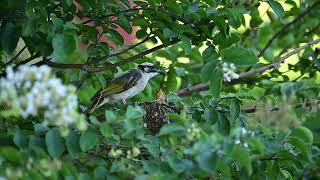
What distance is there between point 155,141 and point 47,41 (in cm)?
55

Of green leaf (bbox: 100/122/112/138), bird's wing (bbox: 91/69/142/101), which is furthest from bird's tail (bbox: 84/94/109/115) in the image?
green leaf (bbox: 100/122/112/138)

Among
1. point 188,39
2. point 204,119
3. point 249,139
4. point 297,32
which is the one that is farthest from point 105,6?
point 297,32

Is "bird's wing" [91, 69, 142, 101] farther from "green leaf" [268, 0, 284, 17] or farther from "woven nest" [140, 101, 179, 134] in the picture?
"green leaf" [268, 0, 284, 17]

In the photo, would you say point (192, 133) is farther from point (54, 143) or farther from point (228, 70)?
point (228, 70)

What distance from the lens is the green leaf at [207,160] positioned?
2006 millimetres

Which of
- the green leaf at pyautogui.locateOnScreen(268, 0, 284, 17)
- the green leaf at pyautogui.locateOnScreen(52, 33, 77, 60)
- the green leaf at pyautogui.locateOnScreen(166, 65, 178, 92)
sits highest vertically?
the green leaf at pyautogui.locateOnScreen(52, 33, 77, 60)

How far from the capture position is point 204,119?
10.4ft

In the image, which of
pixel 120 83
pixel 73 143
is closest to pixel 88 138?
pixel 73 143

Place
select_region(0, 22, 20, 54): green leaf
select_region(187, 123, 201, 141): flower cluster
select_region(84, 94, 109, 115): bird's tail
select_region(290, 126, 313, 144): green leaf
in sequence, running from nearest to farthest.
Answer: select_region(187, 123, 201, 141): flower cluster, select_region(290, 126, 313, 144): green leaf, select_region(0, 22, 20, 54): green leaf, select_region(84, 94, 109, 115): bird's tail

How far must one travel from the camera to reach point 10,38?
284cm

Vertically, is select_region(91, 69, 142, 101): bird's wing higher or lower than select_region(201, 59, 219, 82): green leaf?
lower

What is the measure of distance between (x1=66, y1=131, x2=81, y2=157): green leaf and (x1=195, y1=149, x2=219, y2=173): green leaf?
1.47 feet

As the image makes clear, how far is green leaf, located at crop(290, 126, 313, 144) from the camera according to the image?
2.49 meters

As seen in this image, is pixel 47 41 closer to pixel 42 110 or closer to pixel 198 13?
pixel 198 13
